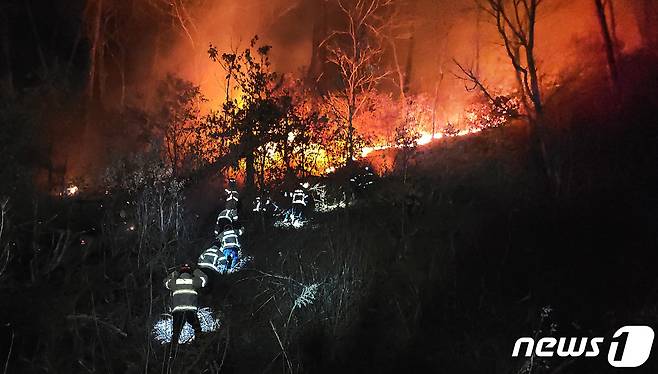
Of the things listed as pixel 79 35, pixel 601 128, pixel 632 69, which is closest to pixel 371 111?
pixel 632 69

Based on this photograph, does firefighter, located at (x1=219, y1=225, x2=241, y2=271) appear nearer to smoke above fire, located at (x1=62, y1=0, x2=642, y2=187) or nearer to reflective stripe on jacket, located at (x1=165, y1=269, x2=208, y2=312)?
reflective stripe on jacket, located at (x1=165, y1=269, x2=208, y2=312)

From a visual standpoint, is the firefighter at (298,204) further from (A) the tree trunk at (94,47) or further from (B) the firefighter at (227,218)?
(A) the tree trunk at (94,47)

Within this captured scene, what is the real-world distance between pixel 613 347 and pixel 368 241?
4578 mm

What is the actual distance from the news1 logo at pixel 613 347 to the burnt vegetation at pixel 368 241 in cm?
17

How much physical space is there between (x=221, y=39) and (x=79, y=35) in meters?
8.84

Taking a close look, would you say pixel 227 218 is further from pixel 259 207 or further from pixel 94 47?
pixel 94 47

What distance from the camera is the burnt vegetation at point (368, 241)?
710 centimetres

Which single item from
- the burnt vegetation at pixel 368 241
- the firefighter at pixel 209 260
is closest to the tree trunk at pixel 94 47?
the burnt vegetation at pixel 368 241

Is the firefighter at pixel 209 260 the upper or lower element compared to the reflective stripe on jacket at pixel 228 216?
lower

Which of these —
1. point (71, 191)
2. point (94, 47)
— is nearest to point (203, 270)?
point (71, 191)

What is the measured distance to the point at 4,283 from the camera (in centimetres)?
744

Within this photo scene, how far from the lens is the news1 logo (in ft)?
19.2

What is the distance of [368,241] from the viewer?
976 centimetres

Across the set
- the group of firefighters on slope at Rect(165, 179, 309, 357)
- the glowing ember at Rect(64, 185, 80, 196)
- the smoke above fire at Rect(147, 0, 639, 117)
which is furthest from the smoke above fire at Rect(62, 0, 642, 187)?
the group of firefighters on slope at Rect(165, 179, 309, 357)
